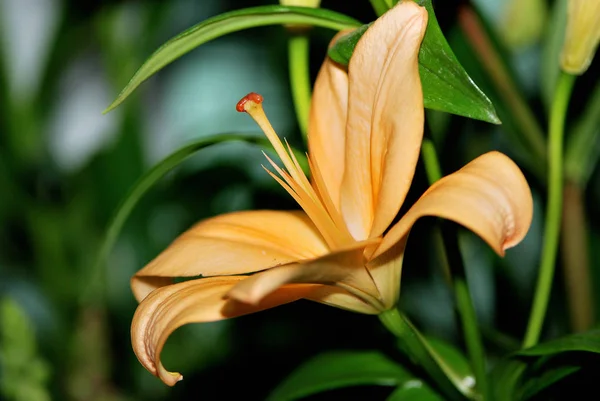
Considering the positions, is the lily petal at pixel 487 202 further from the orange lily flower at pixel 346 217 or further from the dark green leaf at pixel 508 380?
the dark green leaf at pixel 508 380

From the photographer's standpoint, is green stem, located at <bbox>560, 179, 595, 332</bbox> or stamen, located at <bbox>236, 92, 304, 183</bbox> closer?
stamen, located at <bbox>236, 92, 304, 183</bbox>

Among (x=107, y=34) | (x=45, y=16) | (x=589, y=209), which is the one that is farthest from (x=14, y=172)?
(x=589, y=209)

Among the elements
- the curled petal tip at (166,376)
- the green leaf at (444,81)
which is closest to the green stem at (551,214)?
the green leaf at (444,81)

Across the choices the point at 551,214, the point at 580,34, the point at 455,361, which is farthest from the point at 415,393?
the point at 580,34

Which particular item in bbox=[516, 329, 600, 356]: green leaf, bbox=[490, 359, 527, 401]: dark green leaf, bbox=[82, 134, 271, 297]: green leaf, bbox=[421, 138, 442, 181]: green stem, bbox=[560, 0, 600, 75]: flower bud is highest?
bbox=[560, 0, 600, 75]: flower bud

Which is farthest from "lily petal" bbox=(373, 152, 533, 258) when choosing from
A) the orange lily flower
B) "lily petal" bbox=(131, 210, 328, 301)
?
"lily petal" bbox=(131, 210, 328, 301)

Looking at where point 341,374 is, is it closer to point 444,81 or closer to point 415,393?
point 415,393

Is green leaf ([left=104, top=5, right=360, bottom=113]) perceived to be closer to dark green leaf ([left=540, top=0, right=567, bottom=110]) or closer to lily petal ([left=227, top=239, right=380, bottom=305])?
lily petal ([left=227, top=239, right=380, bottom=305])
